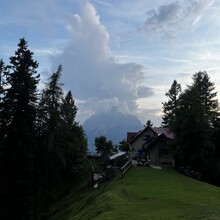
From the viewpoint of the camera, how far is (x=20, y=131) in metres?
38.3

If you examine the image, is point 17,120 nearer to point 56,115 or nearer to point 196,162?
point 56,115

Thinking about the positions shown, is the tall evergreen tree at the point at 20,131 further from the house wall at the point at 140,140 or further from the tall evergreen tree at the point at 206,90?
the tall evergreen tree at the point at 206,90

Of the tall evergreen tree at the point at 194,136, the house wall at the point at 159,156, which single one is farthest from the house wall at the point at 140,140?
the tall evergreen tree at the point at 194,136

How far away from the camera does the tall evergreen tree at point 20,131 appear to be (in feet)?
121

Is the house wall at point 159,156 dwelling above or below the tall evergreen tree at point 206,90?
below

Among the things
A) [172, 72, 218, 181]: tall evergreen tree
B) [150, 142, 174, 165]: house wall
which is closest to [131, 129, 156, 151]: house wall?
[150, 142, 174, 165]: house wall

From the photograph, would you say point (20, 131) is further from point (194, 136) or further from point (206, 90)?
point (206, 90)

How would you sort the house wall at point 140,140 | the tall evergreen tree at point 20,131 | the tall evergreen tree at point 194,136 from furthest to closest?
1. the house wall at point 140,140
2. the tall evergreen tree at point 194,136
3. the tall evergreen tree at point 20,131

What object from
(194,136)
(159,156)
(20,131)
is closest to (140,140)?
(159,156)

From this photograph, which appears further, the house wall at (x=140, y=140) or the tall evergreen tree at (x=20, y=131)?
the house wall at (x=140, y=140)

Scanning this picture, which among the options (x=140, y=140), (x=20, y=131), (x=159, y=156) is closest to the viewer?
(x=20, y=131)

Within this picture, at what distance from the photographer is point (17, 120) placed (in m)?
38.9

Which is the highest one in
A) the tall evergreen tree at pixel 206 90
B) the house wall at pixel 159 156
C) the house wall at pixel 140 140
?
the tall evergreen tree at pixel 206 90

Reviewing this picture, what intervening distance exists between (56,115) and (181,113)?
710 inches
